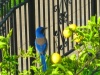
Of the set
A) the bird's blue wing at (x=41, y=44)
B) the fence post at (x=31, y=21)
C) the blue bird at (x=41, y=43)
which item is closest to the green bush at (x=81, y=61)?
the blue bird at (x=41, y=43)

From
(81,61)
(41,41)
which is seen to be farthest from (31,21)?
(81,61)

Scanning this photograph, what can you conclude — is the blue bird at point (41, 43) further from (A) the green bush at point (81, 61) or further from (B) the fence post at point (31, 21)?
(B) the fence post at point (31, 21)

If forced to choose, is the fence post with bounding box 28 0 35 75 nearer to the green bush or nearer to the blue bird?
the blue bird

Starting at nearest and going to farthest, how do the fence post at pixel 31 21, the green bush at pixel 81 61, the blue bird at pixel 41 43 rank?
the green bush at pixel 81 61, the blue bird at pixel 41 43, the fence post at pixel 31 21

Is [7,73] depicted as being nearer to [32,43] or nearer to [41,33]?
[41,33]

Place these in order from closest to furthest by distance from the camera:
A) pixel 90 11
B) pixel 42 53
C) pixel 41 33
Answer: pixel 42 53 → pixel 41 33 → pixel 90 11

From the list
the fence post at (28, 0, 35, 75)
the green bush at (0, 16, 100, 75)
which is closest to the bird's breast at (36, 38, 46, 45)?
the green bush at (0, 16, 100, 75)

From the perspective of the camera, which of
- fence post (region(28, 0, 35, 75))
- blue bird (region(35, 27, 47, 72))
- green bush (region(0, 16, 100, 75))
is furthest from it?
fence post (region(28, 0, 35, 75))

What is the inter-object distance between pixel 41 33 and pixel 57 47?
1721 mm

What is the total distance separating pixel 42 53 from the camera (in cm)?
420

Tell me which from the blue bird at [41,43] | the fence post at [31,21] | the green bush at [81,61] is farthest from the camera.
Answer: the fence post at [31,21]

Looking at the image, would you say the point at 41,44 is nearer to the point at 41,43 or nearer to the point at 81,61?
the point at 41,43

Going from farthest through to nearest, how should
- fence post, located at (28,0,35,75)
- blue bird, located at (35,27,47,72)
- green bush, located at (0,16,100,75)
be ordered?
fence post, located at (28,0,35,75) < blue bird, located at (35,27,47,72) < green bush, located at (0,16,100,75)

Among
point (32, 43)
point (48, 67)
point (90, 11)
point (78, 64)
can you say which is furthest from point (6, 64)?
point (90, 11)
